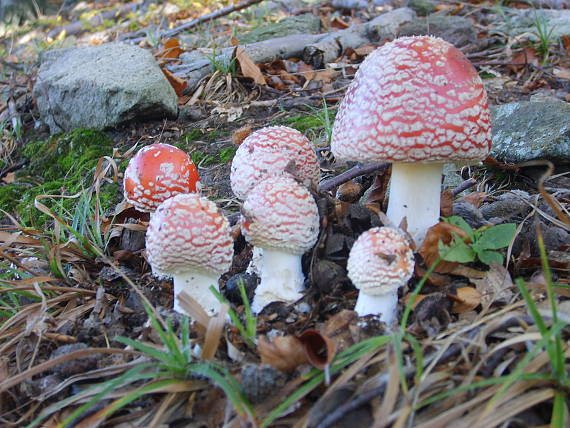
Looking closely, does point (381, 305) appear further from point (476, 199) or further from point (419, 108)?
point (476, 199)

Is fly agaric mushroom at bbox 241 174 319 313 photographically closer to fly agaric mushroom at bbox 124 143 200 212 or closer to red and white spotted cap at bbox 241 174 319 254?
red and white spotted cap at bbox 241 174 319 254

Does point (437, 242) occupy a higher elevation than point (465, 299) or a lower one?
higher

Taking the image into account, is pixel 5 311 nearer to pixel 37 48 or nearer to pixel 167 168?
pixel 167 168

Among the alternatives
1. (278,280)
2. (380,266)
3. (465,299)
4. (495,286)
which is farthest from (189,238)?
(495,286)

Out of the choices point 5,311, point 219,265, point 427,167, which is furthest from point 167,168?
point 427,167

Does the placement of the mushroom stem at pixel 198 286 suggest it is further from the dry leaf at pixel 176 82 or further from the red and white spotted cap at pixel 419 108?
the dry leaf at pixel 176 82

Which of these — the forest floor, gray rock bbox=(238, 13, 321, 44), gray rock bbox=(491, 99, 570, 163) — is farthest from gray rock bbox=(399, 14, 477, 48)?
the forest floor
